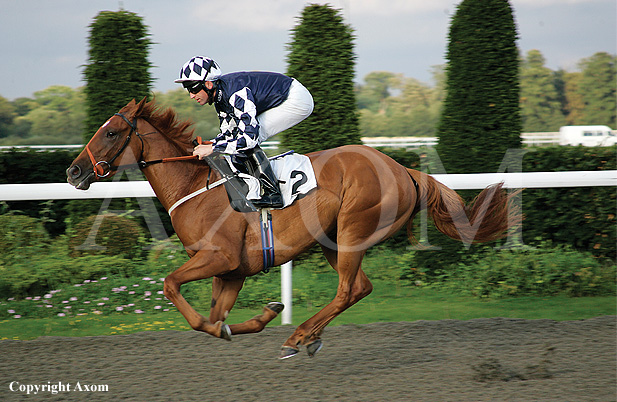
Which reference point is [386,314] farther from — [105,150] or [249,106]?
[105,150]

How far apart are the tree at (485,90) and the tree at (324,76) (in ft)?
3.54

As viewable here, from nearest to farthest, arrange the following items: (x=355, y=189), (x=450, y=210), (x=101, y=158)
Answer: (x=101, y=158) → (x=355, y=189) → (x=450, y=210)

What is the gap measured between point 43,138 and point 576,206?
380 inches

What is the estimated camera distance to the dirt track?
2.92 m

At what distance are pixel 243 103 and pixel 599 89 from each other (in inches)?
651

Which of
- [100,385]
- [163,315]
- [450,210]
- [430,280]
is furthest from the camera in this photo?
[430,280]

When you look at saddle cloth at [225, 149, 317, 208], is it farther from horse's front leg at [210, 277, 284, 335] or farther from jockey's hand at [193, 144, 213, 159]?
horse's front leg at [210, 277, 284, 335]

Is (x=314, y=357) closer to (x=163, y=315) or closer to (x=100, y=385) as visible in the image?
(x=100, y=385)

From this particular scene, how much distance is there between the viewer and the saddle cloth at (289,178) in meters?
3.37

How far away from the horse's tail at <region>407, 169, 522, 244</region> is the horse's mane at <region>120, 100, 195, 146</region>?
151cm

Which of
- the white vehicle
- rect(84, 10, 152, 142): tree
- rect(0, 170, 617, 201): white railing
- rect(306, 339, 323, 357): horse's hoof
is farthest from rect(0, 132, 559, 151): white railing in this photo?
rect(306, 339, 323, 357): horse's hoof

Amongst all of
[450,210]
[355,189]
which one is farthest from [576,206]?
[355,189]

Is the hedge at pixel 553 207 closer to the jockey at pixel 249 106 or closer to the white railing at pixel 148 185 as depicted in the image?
the white railing at pixel 148 185

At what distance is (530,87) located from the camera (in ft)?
54.7
